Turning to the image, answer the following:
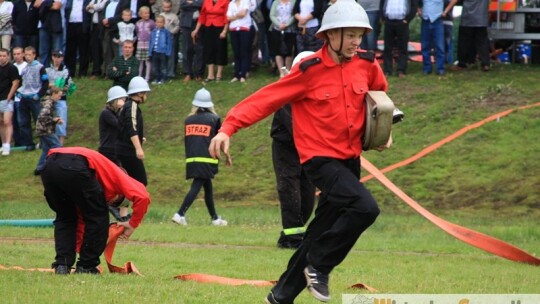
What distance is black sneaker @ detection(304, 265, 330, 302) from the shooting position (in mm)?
8461

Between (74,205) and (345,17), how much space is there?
3.44 metres

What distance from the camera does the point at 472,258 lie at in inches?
542

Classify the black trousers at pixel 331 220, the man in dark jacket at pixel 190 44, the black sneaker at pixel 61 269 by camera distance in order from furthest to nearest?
the man in dark jacket at pixel 190 44
the black sneaker at pixel 61 269
the black trousers at pixel 331 220

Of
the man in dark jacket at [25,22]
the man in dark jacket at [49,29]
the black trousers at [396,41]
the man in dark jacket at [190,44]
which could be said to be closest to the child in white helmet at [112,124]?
the black trousers at [396,41]

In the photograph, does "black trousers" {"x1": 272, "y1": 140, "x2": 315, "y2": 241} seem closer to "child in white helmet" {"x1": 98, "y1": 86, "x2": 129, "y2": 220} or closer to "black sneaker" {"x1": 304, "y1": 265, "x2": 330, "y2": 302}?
"child in white helmet" {"x1": 98, "y1": 86, "x2": 129, "y2": 220}

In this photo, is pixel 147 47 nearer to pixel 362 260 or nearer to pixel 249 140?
pixel 249 140

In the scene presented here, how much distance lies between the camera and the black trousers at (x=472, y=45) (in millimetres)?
25062

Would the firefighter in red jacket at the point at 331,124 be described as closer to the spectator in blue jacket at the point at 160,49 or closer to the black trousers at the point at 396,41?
the black trousers at the point at 396,41

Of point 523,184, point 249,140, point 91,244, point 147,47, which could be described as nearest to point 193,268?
point 91,244

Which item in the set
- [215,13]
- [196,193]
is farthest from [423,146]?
[196,193]

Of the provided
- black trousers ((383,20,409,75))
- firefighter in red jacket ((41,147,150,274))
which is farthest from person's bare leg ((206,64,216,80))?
firefighter in red jacket ((41,147,150,274))

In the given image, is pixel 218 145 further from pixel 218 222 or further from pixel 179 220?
pixel 218 222

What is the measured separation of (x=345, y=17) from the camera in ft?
27.8

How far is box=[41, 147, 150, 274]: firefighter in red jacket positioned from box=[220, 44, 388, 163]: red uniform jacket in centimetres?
209
